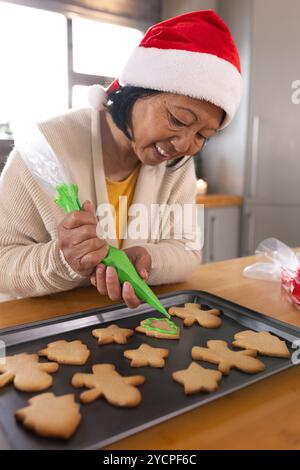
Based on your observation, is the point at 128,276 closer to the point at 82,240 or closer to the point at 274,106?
the point at 82,240

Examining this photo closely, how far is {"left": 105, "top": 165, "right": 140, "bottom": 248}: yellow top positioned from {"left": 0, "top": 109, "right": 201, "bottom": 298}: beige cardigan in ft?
0.11

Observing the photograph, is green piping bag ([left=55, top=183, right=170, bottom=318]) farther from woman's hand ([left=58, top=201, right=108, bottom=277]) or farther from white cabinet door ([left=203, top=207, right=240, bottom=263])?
white cabinet door ([left=203, top=207, right=240, bottom=263])

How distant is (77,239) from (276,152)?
92.2 inches

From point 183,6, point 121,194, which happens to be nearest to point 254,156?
point 183,6

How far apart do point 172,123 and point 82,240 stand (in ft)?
1.05

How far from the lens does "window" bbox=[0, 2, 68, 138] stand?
2109 millimetres

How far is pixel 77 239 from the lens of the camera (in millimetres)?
664

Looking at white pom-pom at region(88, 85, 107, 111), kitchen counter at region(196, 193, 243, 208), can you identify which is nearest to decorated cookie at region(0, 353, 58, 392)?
white pom-pom at region(88, 85, 107, 111)

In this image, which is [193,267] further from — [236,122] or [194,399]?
[236,122]

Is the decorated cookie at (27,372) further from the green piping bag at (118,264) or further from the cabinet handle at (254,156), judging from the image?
the cabinet handle at (254,156)

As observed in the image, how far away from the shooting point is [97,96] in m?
0.96

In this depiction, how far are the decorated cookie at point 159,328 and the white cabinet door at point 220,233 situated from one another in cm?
189

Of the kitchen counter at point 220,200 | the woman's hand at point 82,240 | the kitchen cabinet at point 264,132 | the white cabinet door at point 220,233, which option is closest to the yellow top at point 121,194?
the woman's hand at point 82,240

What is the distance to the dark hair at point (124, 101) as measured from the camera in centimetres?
85
